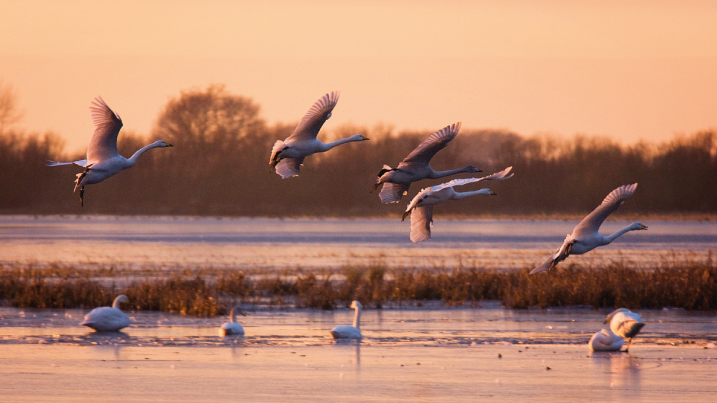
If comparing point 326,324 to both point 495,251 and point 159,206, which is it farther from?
point 159,206

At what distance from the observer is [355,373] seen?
16.5 m

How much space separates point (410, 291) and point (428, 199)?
46.1ft

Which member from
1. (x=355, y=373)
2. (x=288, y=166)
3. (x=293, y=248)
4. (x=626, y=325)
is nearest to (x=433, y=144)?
(x=288, y=166)

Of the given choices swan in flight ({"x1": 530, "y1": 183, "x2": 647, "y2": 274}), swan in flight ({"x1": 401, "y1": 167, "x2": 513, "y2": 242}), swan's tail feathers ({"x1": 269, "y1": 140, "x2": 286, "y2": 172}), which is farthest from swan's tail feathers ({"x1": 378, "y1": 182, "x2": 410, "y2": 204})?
swan in flight ({"x1": 530, "y1": 183, "x2": 647, "y2": 274})

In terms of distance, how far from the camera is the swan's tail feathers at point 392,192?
11.5 meters

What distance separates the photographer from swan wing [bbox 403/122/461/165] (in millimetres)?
11266

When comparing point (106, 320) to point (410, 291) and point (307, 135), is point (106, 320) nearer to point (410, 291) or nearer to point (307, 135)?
point (410, 291)

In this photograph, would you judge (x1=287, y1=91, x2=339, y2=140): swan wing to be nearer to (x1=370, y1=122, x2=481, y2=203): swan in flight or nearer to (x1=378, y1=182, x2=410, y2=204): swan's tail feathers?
(x1=370, y1=122, x2=481, y2=203): swan in flight

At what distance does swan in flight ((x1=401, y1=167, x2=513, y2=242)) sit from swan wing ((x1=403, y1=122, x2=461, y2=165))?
344 millimetres

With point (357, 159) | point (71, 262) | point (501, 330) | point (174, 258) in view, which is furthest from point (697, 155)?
point (501, 330)

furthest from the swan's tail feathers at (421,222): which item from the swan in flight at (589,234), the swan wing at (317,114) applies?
the swan wing at (317,114)

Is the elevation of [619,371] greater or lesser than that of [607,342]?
lesser

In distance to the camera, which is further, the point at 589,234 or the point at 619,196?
the point at 589,234

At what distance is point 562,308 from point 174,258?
18.8 metres
